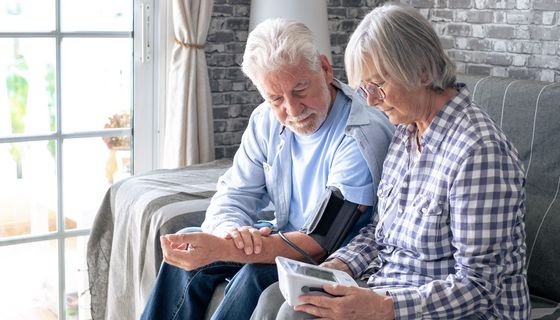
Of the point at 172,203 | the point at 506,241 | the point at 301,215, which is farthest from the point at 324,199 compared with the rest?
the point at 172,203

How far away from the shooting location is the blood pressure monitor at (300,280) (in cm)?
174

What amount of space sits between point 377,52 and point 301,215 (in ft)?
2.03

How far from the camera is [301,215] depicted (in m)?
2.28

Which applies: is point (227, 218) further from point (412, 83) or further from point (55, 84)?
point (55, 84)

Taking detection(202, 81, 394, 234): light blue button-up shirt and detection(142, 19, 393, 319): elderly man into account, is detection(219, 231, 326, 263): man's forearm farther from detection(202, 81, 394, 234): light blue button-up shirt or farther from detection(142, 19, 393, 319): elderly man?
detection(202, 81, 394, 234): light blue button-up shirt

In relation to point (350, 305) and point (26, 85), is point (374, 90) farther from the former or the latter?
point (26, 85)

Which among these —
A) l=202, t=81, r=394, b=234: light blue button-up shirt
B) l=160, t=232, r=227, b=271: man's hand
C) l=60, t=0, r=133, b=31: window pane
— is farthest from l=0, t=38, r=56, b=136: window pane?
l=160, t=232, r=227, b=271: man's hand

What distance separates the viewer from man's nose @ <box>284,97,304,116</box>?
215 cm

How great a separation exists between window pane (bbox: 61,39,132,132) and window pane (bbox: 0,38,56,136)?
6 centimetres

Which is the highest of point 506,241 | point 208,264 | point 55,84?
point 55,84

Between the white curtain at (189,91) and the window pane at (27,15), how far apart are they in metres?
0.48

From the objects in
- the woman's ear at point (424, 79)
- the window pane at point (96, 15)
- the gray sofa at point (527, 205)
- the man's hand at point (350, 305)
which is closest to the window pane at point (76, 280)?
the gray sofa at point (527, 205)

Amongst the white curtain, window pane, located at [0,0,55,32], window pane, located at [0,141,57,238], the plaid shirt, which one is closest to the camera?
the plaid shirt

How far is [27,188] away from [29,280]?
38 centimetres
